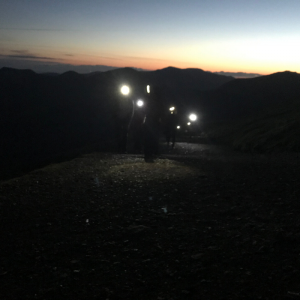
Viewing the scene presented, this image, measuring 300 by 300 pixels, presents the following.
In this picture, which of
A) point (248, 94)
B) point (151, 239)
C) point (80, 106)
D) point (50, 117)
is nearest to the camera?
point (151, 239)

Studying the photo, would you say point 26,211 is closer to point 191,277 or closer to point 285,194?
point 191,277

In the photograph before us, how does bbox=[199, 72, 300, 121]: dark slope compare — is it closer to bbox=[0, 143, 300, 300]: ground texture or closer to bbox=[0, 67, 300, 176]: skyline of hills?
bbox=[0, 67, 300, 176]: skyline of hills

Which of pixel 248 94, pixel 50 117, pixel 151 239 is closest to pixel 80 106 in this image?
pixel 50 117

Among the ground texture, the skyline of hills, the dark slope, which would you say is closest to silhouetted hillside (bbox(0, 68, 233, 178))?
the skyline of hills

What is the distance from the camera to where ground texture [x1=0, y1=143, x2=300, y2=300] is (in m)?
4.42

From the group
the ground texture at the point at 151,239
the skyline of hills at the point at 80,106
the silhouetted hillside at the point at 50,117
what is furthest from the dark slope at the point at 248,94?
the ground texture at the point at 151,239

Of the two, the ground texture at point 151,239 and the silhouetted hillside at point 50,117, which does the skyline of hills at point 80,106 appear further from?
Result: the ground texture at point 151,239

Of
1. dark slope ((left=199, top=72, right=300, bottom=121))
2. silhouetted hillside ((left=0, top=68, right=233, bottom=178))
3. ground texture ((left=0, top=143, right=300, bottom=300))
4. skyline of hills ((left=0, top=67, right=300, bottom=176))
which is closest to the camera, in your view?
ground texture ((left=0, top=143, right=300, bottom=300))

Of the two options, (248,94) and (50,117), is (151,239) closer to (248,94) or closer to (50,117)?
(50,117)

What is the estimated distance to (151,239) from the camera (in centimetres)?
615

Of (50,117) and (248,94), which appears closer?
(50,117)

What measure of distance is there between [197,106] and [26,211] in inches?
5828

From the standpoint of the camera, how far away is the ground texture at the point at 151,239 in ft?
14.5

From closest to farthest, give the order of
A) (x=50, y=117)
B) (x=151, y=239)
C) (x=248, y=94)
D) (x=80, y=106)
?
(x=151, y=239)
(x=50, y=117)
(x=248, y=94)
(x=80, y=106)
